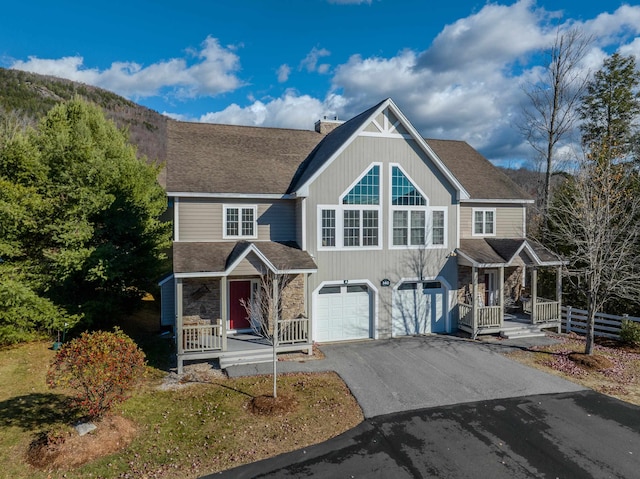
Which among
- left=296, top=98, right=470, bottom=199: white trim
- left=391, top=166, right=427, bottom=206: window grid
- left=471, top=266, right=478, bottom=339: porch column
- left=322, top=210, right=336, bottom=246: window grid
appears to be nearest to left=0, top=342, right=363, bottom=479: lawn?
left=322, top=210, right=336, bottom=246: window grid

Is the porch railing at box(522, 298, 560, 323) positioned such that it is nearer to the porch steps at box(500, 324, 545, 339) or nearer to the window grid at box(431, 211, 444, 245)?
the porch steps at box(500, 324, 545, 339)

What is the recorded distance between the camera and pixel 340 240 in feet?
51.8

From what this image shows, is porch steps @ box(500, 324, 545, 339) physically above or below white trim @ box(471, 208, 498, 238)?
below

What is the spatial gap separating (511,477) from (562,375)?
261 inches

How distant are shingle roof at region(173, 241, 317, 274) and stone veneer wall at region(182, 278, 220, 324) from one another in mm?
1135

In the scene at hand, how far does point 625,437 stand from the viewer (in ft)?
28.5

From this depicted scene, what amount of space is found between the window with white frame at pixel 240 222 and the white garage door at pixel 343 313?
12.7 ft

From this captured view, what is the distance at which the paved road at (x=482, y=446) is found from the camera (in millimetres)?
7457

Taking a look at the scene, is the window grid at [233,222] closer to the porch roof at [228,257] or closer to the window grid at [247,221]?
the window grid at [247,221]

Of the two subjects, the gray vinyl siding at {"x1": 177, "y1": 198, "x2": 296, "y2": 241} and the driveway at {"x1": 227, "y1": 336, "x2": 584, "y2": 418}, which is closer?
the driveway at {"x1": 227, "y1": 336, "x2": 584, "y2": 418}

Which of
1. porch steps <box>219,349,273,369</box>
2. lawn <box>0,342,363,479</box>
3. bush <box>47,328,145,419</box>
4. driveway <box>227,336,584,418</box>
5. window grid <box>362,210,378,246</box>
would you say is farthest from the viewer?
window grid <box>362,210,378,246</box>

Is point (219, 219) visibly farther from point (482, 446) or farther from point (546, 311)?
point (546, 311)

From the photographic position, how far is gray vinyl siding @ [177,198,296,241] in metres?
15.2

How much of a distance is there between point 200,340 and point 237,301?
2.33 metres
